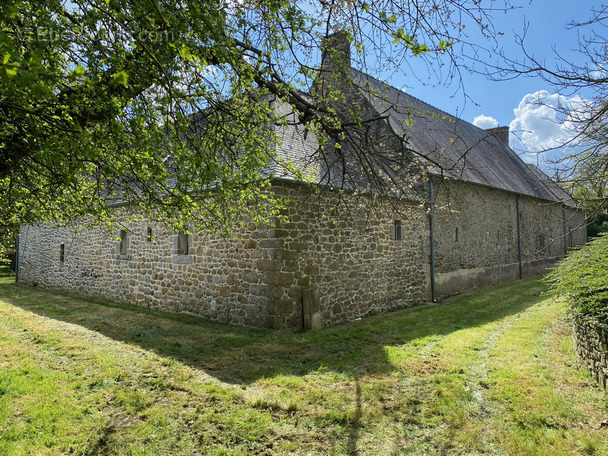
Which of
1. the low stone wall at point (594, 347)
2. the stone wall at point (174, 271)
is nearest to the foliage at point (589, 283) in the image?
the low stone wall at point (594, 347)

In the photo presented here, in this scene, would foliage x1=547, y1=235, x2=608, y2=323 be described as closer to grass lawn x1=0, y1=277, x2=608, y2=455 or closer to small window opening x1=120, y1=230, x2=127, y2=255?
grass lawn x1=0, y1=277, x2=608, y2=455

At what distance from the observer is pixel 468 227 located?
15195mm

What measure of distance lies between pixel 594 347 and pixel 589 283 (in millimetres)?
908

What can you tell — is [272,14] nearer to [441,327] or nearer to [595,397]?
[595,397]

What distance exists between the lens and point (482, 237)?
1614 centimetres

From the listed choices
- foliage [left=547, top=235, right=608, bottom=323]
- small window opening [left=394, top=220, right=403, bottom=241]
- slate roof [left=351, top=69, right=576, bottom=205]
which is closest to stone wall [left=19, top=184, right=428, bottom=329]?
small window opening [left=394, top=220, right=403, bottom=241]

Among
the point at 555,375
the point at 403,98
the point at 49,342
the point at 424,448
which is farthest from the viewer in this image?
the point at 403,98

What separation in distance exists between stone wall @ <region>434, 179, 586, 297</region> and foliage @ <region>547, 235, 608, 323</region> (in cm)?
458

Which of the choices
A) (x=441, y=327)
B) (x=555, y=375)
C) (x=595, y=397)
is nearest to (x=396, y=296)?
(x=441, y=327)

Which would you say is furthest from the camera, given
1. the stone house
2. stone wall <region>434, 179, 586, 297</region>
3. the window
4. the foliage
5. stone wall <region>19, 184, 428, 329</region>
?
stone wall <region>434, 179, 586, 297</region>

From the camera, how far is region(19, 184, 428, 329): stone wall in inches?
338

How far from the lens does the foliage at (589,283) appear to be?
521 cm

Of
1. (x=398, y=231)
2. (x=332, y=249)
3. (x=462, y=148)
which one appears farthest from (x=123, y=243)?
(x=462, y=148)

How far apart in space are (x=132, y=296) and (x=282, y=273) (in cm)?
632
